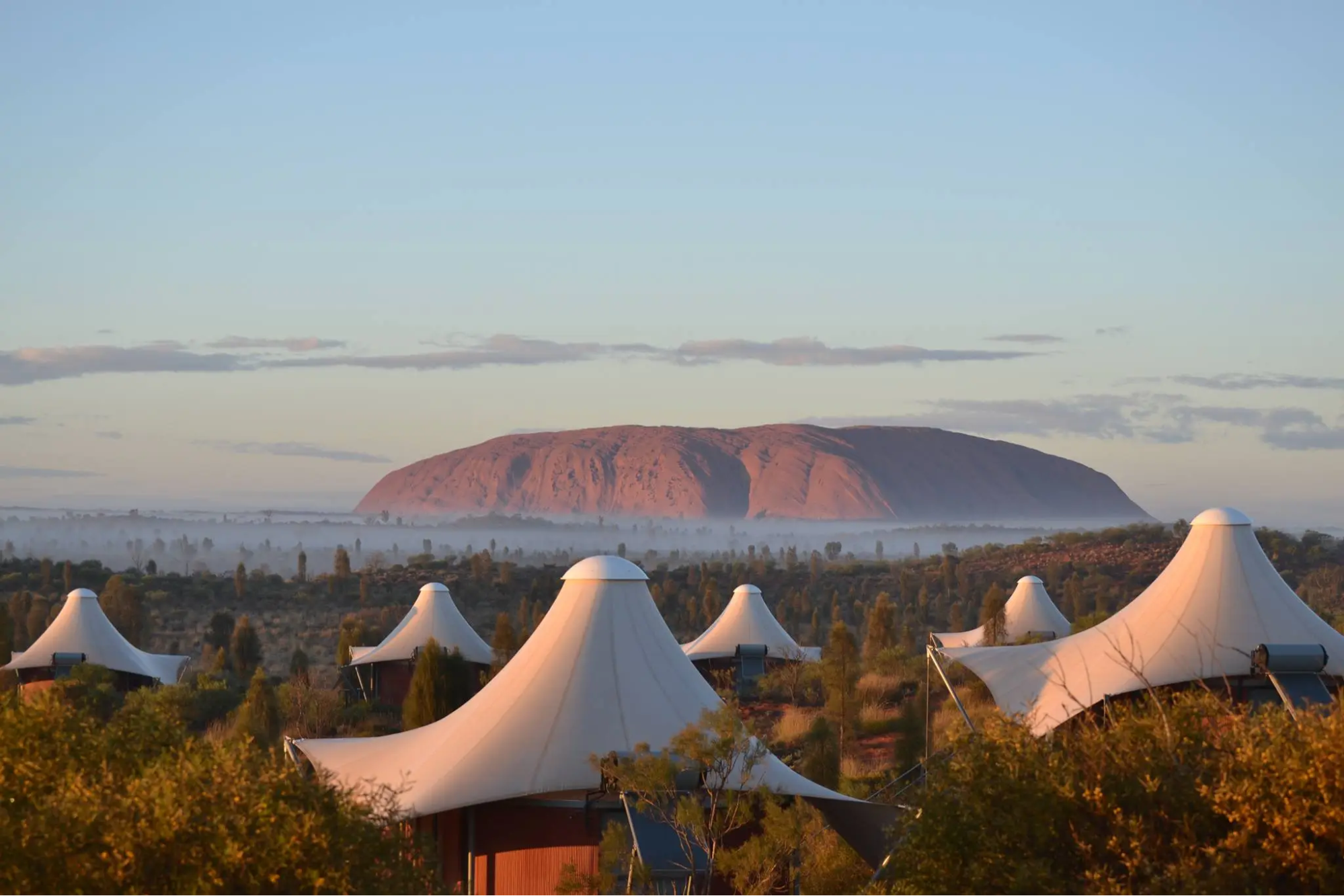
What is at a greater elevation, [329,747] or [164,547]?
[329,747]

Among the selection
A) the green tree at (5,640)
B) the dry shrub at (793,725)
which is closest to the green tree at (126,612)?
the green tree at (5,640)

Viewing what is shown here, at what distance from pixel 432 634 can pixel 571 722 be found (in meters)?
16.5

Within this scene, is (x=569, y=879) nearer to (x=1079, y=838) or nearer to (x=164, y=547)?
(x=1079, y=838)

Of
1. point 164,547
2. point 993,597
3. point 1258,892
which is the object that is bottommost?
point 164,547

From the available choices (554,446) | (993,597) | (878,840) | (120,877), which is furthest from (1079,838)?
(554,446)

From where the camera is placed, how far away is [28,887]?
22.0ft

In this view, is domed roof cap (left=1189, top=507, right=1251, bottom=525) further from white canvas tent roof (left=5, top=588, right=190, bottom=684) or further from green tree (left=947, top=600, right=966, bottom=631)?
green tree (left=947, top=600, right=966, bottom=631)

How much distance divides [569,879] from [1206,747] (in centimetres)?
545

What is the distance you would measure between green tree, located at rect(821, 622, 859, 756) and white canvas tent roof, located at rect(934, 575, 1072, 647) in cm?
694

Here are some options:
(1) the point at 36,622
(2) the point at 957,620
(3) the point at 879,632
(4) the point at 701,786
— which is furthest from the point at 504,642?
(2) the point at 957,620

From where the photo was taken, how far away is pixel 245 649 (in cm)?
3231

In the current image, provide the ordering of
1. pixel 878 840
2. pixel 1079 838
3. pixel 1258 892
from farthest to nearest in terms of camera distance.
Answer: pixel 878 840 → pixel 1079 838 → pixel 1258 892

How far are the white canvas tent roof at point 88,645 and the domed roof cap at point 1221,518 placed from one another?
66.9 feet

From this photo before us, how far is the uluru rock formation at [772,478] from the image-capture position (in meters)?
154
